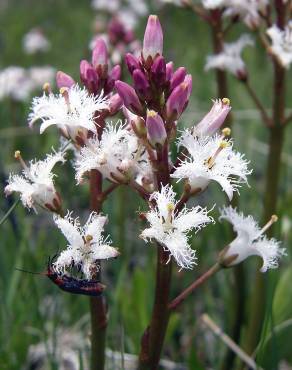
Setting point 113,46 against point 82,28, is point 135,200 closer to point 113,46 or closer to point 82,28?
point 113,46

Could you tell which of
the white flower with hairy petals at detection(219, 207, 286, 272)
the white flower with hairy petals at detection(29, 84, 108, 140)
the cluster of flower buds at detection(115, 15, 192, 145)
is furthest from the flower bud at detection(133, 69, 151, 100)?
the white flower with hairy petals at detection(219, 207, 286, 272)

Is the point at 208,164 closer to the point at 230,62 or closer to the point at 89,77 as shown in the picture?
the point at 89,77

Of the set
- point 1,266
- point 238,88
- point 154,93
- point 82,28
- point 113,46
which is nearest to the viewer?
point 154,93

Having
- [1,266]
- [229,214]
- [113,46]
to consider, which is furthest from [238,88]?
[229,214]

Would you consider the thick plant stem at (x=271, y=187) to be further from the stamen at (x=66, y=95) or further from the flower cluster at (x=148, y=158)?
the stamen at (x=66, y=95)

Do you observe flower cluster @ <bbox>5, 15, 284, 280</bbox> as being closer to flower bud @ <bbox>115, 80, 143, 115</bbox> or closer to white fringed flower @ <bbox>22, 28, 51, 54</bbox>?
flower bud @ <bbox>115, 80, 143, 115</bbox>

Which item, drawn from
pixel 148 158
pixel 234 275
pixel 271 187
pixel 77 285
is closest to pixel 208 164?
pixel 148 158

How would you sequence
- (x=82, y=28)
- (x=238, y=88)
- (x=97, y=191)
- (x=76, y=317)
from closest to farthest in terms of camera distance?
(x=97, y=191), (x=76, y=317), (x=238, y=88), (x=82, y=28)
